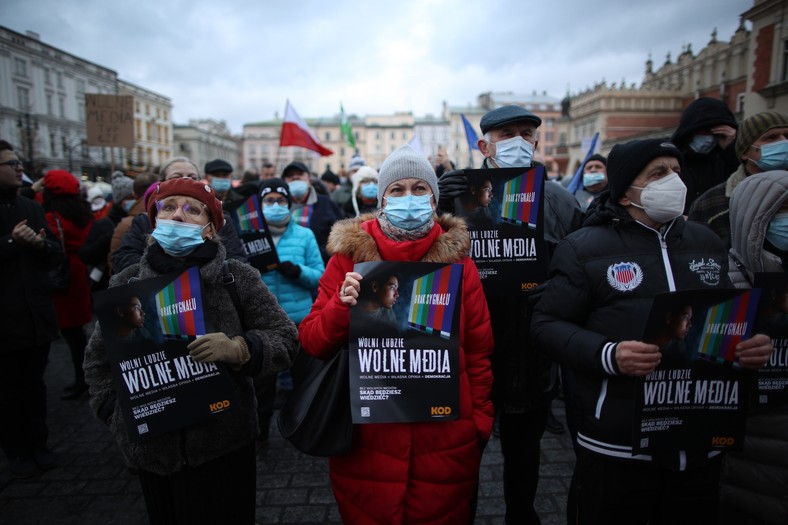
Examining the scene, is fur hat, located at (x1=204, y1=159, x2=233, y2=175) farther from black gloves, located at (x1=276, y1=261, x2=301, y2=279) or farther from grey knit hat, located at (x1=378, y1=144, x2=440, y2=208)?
grey knit hat, located at (x1=378, y1=144, x2=440, y2=208)

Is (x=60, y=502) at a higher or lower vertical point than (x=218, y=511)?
lower

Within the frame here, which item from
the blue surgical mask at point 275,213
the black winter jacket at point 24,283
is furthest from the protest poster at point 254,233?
the black winter jacket at point 24,283

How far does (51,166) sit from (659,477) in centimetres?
6562

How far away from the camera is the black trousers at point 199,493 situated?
2291 millimetres

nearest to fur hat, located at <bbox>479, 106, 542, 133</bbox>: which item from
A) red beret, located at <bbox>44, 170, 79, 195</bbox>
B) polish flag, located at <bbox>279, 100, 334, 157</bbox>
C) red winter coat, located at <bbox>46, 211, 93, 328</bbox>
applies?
red beret, located at <bbox>44, 170, 79, 195</bbox>

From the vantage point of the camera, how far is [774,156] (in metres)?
2.94

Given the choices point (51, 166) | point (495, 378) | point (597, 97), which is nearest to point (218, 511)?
point (495, 378)

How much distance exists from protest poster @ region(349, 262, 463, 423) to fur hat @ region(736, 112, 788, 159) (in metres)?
2.45

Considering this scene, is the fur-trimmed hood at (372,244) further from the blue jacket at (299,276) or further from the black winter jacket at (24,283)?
the black winter jacket at (24,283)

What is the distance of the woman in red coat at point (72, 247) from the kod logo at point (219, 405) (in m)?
4.19

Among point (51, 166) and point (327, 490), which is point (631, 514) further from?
point (51, 166)

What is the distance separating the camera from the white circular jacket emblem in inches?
81.7

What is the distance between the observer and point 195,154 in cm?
9250

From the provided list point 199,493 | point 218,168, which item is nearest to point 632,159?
point 199,493
